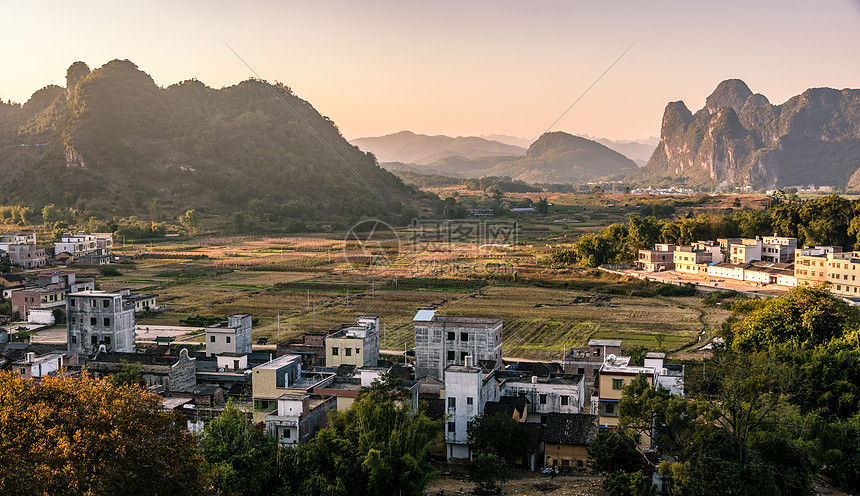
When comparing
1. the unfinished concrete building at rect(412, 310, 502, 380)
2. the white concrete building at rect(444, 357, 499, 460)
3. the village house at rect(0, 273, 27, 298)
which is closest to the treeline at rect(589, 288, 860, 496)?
the white concrete building at rect(444, 357, 499, 460)

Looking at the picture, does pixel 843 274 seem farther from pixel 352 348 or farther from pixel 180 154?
pixel 180 154

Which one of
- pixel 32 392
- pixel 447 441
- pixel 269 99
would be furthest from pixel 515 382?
pixel 269 99

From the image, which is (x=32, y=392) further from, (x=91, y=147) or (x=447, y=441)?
(x=91, y=147)

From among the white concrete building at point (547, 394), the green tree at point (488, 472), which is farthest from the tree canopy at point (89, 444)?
the white concrete building at point (547, 394)

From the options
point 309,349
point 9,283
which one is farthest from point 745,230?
point 9,283

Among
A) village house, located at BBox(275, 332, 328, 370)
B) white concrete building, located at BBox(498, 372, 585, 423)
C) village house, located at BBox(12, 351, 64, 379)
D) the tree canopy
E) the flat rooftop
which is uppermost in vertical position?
the tree canopy

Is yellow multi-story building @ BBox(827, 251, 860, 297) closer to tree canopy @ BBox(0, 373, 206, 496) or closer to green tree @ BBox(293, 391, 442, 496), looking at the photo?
green tree @ BBox(293, 391, 442, 496)
